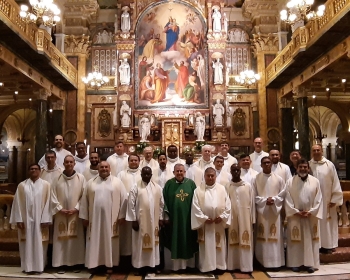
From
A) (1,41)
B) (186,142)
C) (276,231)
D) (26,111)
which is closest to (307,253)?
(276,231)

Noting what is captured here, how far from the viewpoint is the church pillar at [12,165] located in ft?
74.4

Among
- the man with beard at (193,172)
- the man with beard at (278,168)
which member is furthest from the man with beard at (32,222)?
the man with beard at (278,168)

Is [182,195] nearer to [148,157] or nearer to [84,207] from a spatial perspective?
[84,207]

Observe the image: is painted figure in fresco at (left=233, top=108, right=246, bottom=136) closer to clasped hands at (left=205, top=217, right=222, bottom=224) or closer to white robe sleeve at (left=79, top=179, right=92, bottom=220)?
clasped hands at (left=205, top=217, right=222, bottom=224)

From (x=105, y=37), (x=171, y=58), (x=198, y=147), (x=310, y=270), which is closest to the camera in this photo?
(x=310, y=270)

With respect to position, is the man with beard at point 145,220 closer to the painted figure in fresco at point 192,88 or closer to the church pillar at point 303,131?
the church pillar at point 303,131

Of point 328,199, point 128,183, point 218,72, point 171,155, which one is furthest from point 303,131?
point 128,183

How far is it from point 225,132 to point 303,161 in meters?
11.5

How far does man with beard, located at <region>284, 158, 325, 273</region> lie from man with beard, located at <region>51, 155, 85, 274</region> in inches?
136

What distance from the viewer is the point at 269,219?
656cm

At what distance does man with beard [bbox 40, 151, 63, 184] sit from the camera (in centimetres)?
701

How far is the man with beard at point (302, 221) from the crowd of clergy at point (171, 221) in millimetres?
16

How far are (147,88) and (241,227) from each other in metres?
13.1

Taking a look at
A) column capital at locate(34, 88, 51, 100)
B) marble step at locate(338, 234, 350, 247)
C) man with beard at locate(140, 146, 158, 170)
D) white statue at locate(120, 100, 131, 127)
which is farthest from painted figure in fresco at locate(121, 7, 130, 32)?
marble step at locate(338, 234, 350, 247)
